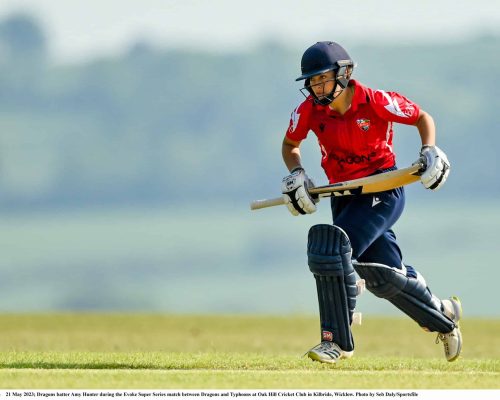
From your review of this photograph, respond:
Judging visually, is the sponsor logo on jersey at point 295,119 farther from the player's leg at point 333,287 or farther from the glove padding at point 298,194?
the player's leg at point 333,287

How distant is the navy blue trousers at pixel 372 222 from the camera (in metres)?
7.16

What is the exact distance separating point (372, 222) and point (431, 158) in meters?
0.58

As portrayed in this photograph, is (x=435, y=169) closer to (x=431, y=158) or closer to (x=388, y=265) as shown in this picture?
(x=431, y=158)

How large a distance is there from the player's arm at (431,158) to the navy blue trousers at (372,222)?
0.36 m

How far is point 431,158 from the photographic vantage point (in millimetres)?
7105

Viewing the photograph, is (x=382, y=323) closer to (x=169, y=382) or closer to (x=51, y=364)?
(x=51, y=364)

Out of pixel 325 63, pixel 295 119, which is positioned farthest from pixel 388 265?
pixel 325 63

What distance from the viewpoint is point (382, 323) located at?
554 inches

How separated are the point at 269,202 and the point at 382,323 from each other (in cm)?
699

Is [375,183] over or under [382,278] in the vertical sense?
over

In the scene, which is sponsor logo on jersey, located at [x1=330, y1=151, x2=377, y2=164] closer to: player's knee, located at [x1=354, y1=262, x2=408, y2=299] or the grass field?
player's knee, located at [x1=354, y1=262, x2=408, y2=299]

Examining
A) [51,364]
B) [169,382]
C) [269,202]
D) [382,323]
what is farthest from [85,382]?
[382,323]

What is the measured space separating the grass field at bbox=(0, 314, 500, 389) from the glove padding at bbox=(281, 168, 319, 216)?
3.54 feet

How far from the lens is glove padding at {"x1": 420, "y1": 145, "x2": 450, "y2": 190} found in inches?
277
